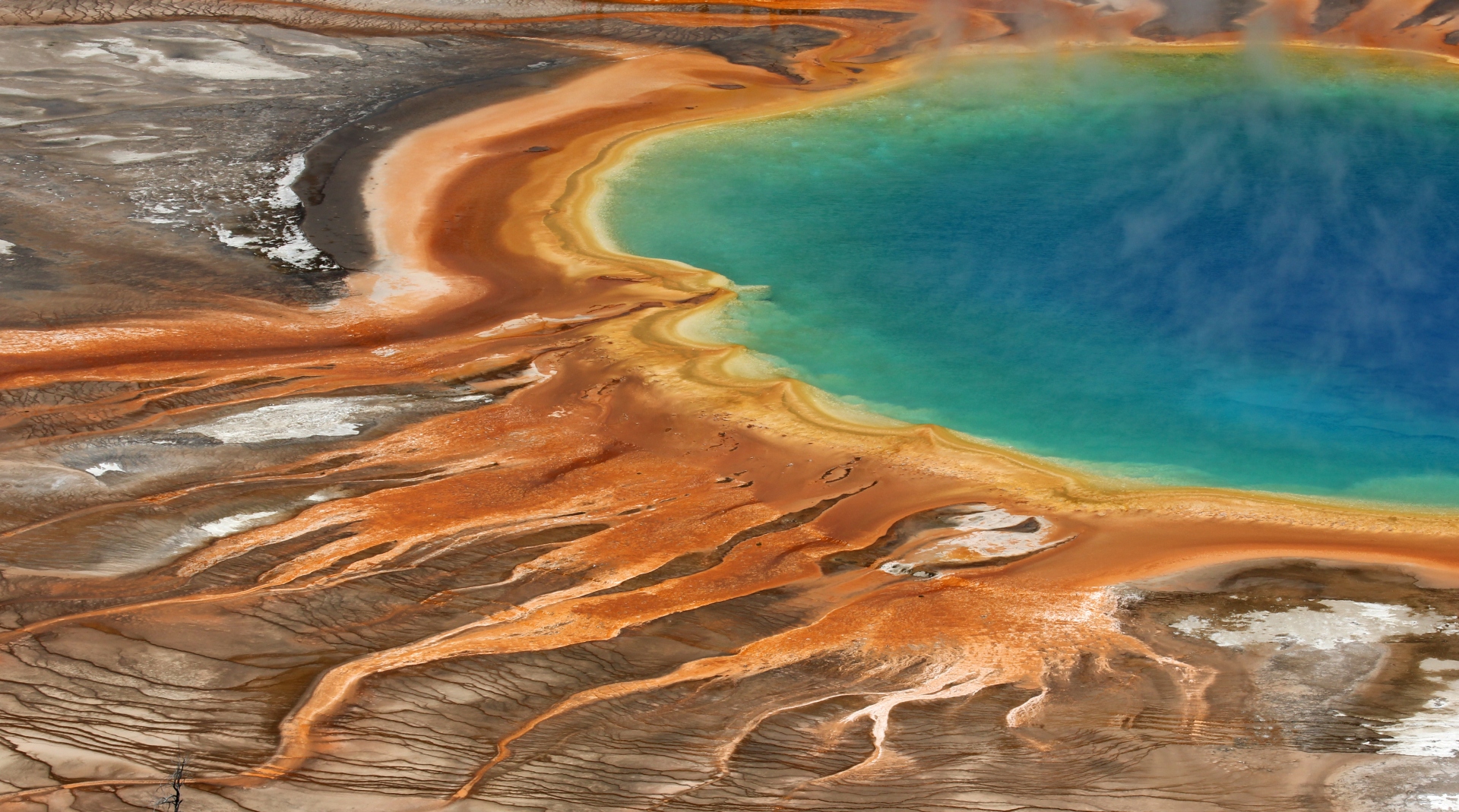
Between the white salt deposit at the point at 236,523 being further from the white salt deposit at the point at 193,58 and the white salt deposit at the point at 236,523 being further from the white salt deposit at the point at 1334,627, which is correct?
the white salt deposit at the point at 193,58

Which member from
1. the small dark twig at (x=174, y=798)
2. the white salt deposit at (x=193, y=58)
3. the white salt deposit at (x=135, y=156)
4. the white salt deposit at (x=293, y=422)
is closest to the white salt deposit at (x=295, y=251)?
the white salt deposit at (x=135, y=156)

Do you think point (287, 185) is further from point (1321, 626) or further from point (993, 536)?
point (1321, 626)

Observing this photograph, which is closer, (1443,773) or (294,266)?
(1443,773)

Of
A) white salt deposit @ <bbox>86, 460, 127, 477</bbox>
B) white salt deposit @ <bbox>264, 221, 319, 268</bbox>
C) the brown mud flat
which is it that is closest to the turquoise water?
the brown mud flat

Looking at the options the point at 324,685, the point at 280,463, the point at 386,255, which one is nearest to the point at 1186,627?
the point at 324,685

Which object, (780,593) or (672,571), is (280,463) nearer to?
(672,571)

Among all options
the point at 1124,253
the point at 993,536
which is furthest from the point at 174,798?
the point at 1124,253
